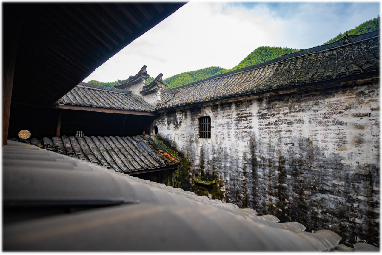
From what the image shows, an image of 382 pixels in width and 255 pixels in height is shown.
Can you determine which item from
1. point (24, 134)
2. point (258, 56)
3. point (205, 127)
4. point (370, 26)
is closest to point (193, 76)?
point (258, 56)

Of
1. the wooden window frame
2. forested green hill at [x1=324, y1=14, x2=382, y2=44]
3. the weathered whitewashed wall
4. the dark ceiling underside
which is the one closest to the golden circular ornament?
the dark ceiling underside

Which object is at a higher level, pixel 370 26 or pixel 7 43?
pixel 370 26

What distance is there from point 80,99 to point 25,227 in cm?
896

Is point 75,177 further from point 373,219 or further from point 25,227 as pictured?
point 373,219

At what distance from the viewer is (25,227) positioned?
1.70 feet

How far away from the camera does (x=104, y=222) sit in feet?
1.83

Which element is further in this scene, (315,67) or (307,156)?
(315,67)

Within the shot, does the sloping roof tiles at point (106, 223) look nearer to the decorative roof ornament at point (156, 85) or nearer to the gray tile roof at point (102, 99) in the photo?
the gray tile roof at point (102, 99)

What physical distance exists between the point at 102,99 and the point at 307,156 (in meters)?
9.40

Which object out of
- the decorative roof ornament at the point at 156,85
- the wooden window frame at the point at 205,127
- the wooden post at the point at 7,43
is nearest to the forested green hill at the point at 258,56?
the wooden window frame at the point at 205,127

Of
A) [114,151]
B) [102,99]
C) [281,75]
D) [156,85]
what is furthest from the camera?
[156,85]

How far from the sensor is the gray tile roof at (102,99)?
7.70m

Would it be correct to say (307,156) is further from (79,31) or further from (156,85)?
(156,85)

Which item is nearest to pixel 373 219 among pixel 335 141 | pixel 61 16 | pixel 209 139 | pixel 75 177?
pixel 335 141
